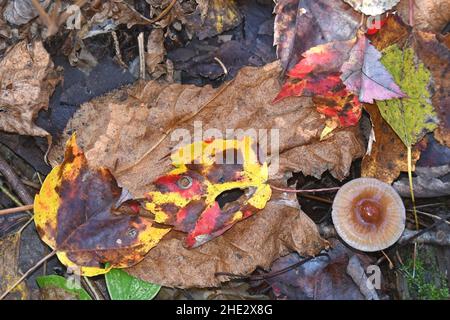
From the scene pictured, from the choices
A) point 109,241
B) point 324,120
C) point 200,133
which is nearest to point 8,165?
point 109,241

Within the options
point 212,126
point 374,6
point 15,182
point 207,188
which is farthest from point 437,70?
point 15,182

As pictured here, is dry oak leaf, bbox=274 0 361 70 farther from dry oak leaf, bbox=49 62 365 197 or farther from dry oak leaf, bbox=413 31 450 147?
dry oak leaf, bbox=413 31 450 147

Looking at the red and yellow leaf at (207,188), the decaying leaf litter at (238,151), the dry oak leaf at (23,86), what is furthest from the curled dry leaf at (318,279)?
the dry oak leaf at (23,86)

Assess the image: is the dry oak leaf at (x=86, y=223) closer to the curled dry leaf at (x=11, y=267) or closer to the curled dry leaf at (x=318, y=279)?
the curled dry leaf at (x=11, y=267)

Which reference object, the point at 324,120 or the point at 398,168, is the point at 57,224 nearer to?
the point at 324,120

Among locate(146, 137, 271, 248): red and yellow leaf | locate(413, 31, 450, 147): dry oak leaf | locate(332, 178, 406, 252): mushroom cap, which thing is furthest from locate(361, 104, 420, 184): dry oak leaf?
locate(146, 137, 271, 248): red and yellow leaf
